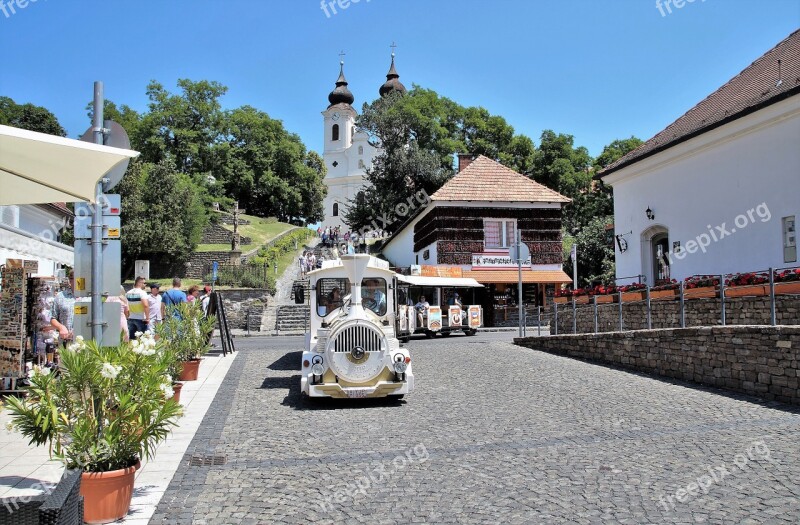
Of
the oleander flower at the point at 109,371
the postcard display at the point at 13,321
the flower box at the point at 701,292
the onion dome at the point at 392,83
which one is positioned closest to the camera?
the oleander flower at the point at 109,371

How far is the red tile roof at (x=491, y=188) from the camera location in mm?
32375

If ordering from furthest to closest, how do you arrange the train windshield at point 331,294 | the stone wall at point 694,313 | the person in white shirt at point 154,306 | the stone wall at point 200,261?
1. the stone wall at point 200,261
2. the person in white shirt at point 154,306
3. the train windshield at point 331,294
4. the stone wall at point 694,313

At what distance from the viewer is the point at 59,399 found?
498 centimetres

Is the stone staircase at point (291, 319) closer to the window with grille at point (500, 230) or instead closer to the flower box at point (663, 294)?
the window with grille at point (500, 230)

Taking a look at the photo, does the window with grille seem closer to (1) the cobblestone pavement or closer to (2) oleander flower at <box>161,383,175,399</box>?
(1) the cobblestone pavement

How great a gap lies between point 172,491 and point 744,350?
8.58 meters

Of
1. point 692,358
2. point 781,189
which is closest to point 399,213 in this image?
point 781,189

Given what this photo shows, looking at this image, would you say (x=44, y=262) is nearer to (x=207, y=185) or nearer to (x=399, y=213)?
(x=399, y=213)

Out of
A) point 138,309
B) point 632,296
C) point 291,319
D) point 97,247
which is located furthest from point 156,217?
point 97,247

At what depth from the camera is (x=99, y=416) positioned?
5.02 m

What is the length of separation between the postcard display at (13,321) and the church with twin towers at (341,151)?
232 feet

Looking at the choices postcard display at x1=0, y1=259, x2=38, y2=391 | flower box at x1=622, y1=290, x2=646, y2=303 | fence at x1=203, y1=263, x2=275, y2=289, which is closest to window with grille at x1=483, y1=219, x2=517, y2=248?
fence at x1=203, y1=263, x2=275, y2=289

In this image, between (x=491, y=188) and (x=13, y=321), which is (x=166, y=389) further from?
(x=491, y=188)

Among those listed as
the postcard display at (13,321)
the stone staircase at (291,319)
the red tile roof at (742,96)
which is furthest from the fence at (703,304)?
the stone staircase at (291,319)
